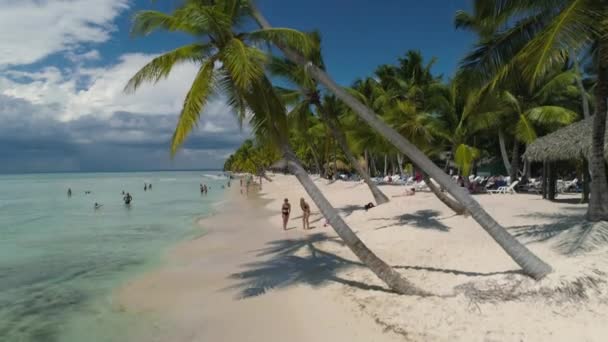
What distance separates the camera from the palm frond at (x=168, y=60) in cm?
677

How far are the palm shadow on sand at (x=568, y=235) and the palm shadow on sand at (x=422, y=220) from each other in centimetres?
213

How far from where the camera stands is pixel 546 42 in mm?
5055

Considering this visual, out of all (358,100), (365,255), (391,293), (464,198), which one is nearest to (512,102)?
(358,100)

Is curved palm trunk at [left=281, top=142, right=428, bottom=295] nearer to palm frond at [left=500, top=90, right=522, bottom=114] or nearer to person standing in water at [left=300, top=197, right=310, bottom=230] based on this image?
person standing in water at [left=300, top=197, right=310, bottom=230]

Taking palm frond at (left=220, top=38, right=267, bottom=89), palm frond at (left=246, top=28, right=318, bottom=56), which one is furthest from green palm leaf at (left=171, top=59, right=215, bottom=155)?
palm frond at (left=246, top=28, right=318, bottom=56)

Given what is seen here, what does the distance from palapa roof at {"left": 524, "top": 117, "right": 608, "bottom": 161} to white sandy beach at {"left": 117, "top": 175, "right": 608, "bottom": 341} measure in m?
1.71

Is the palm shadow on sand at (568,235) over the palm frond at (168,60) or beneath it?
beneath

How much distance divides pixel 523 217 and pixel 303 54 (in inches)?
320

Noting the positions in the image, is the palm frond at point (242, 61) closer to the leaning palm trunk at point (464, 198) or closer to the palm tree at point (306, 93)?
the leaning palm trunk at point (464, 198)

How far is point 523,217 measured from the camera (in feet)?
36.7

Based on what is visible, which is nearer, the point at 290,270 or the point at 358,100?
the point at 358,100

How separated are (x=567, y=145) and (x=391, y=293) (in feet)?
29.7

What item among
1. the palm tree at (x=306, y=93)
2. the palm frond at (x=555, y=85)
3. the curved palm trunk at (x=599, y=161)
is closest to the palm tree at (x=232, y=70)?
the palm tree at (x=306, y=93)

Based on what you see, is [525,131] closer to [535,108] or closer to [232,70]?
[535,108]
